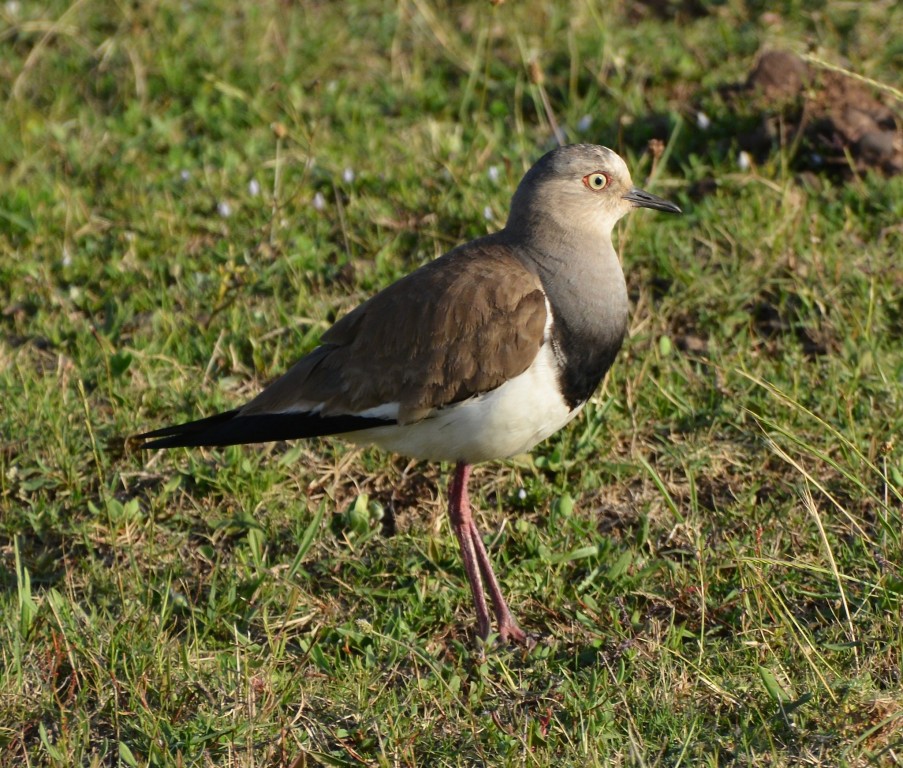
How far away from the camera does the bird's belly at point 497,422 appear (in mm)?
3893

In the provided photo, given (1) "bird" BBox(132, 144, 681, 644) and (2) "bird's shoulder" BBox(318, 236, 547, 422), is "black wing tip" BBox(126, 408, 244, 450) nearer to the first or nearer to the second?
(1) "bird" BBox(132, 144, 681, 644)

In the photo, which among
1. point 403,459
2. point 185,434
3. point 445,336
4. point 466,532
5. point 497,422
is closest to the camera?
point 497,422

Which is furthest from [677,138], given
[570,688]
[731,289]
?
[570,688]

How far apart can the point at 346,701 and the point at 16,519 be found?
1507mm

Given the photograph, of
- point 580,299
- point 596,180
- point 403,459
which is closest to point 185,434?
point 403,459

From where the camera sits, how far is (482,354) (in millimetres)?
3920

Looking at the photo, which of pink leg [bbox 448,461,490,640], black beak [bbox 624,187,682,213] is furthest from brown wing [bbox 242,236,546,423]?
black beak [bbox 624,187,682,213]

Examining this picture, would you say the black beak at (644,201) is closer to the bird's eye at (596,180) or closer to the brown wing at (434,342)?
the bird's eye at (596,180)

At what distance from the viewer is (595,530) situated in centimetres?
443

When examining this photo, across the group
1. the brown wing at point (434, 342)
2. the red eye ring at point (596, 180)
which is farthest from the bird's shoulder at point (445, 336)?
the red eye ring at point (596, 180)

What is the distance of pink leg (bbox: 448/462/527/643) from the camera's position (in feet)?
13.5

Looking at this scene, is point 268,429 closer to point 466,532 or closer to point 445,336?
point 445,336

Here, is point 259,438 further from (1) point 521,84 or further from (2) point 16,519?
(1) point 521,84

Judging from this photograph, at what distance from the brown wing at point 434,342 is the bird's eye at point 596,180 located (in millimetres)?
364
